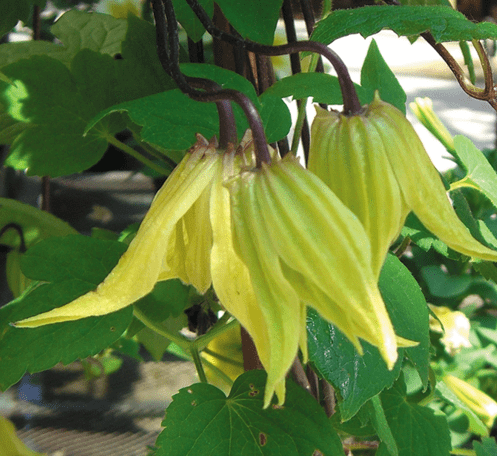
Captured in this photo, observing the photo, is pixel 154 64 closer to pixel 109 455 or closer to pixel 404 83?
pixel 109 455

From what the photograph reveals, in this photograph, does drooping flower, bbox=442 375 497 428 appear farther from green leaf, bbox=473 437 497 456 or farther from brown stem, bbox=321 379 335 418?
brown stem, bbox=321 379 335 418

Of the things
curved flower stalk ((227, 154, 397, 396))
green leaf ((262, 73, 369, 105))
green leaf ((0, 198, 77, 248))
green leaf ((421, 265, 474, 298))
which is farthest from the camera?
green leaf ((421, 265, 474, 298))

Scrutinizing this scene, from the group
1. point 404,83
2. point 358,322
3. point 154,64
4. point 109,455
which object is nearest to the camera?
point 358,322

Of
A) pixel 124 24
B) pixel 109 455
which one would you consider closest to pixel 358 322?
pixel 124 24

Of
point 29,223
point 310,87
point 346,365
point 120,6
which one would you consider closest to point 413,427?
point 346,365

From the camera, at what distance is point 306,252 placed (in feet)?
0.58

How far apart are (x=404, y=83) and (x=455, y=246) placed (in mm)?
2198

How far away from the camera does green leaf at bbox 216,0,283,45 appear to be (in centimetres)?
30

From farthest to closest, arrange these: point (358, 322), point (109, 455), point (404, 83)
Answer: point (404, 83), point (109, 455), point (358, 322)

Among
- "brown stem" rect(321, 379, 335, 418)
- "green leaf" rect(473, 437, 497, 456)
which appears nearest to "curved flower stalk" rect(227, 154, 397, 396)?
"brown stem" rect(321, 379, 335, 418)

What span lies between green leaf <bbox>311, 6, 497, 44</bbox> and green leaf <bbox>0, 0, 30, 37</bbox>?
0.29 metres

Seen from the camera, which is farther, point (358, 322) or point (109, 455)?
point (109, 455)

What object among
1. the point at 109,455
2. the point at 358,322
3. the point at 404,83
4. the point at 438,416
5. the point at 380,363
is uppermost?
the point at 358,322

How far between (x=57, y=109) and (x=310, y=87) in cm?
24
